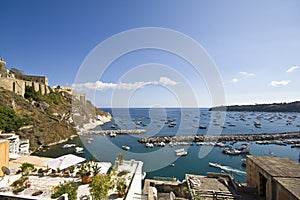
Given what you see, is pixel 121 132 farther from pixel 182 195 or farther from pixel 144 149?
pixel 182 195

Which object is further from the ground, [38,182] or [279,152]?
[38,182]

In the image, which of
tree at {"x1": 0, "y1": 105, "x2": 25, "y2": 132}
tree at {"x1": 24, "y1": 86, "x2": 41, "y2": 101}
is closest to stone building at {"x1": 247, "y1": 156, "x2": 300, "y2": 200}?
tree at {"x1": 0, "y1": 105, "x2": 25, "y2": 132}

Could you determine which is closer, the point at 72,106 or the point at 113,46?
the point at 113,46

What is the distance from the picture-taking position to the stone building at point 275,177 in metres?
6.51

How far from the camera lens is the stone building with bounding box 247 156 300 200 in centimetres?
651

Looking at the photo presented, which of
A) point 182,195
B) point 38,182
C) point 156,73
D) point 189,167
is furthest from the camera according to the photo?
point 189,167

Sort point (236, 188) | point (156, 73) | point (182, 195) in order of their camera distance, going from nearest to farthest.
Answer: point (236, 188)
point (182, 195)
point (156, 73)

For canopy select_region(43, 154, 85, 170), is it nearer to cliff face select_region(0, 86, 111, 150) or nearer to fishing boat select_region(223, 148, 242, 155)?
cliff face select_region(0, 86, 111, 150)

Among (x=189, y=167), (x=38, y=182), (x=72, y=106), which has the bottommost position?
(x=189, y=167)

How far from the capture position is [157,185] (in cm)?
1145

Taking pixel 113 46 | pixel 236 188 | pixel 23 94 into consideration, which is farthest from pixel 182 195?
pixel 23 94

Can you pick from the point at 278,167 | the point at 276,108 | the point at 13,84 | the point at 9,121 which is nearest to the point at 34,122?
the point at 9,121

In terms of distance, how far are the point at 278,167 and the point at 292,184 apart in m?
1.88

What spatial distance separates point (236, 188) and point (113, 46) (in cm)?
1098
